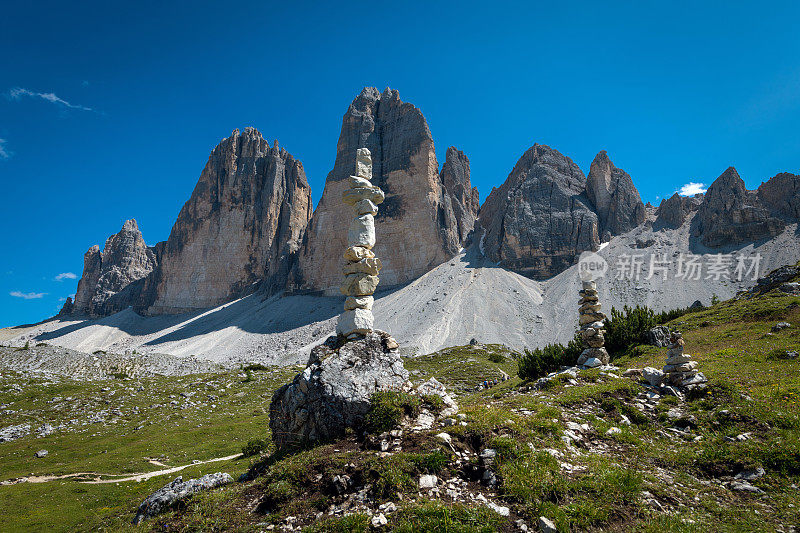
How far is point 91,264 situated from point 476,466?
20332 centimetres

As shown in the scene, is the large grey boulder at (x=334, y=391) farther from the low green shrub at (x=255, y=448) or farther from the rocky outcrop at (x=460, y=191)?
the rocky outcrop at (x=460, y=191)

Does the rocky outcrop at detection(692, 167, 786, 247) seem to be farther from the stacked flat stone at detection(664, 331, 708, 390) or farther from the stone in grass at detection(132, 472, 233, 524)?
the stone in grass at detection(132, 472, 233, 524)

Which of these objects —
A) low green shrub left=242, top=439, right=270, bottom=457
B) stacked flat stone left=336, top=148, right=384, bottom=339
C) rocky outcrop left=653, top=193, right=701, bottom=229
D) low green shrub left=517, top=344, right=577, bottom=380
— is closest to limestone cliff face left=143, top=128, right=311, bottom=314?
rocky outcrop left=653, top=193, right=701, bottom=229

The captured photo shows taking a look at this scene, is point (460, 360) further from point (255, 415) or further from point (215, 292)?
point (215, 292)

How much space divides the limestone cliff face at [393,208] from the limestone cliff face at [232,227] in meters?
19.0

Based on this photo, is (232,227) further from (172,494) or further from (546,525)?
(546,525)

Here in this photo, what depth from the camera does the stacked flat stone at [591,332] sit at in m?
18.8

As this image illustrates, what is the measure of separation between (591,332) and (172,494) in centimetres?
1809

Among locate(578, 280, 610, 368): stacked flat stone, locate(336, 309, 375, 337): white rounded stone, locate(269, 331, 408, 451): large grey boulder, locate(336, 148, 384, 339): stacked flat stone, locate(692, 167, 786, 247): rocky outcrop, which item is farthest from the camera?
locate(692, 167, 786, 247): rocky outcrop

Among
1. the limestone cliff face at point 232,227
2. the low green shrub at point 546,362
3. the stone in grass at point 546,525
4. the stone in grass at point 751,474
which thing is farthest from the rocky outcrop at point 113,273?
the stone in grass at point 751,474

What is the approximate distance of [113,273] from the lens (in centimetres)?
15662

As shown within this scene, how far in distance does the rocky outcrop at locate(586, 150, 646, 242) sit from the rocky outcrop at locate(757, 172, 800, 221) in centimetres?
2147

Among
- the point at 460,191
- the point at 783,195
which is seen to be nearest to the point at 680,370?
the point at 783,195

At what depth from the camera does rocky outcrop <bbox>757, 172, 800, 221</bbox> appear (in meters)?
74.2
